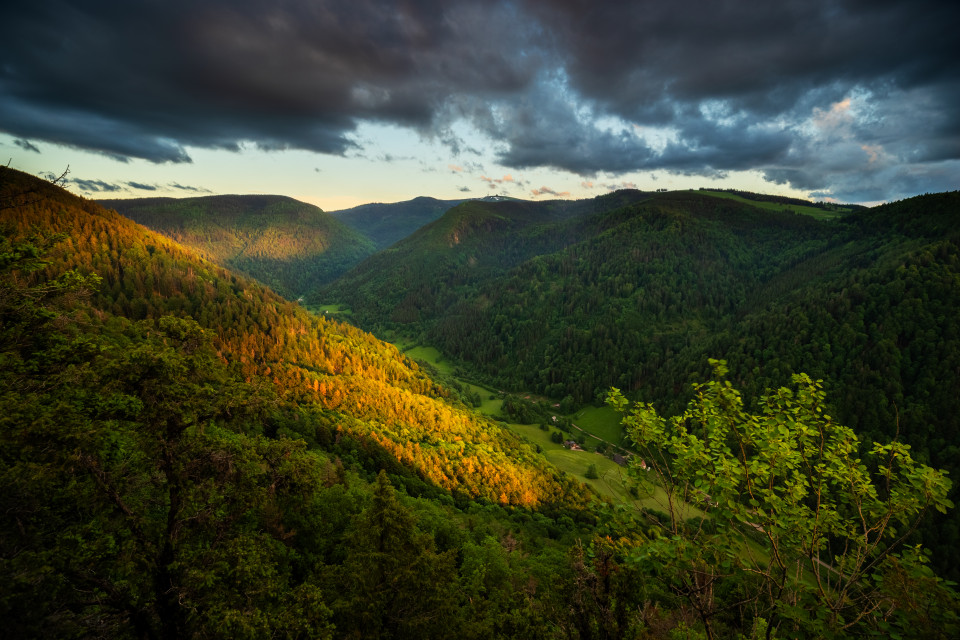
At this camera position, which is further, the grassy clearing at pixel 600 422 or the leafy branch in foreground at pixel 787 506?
the grassy clearing at pixel 600 422

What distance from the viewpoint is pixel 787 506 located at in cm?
1152

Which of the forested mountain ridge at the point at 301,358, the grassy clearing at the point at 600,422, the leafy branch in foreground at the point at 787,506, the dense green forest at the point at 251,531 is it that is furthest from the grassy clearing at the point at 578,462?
the leafy branch in foreground at the point at 787,506

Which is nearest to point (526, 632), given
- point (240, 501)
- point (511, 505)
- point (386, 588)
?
point (386, 588)

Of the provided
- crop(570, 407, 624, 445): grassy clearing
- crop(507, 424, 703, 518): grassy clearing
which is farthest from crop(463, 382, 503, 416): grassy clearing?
crop(570, 407, 624, 445): grassy clearing

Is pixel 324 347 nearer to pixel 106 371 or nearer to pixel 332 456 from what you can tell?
pixel 332 456

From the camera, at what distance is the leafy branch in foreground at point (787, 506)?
402 inches

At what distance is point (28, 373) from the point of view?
13.0 m

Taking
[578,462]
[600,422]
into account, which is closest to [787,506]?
[578,462]

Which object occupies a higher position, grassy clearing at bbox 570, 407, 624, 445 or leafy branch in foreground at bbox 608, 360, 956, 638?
leafy branch in foreground at bbox 608, 360, 956, 638

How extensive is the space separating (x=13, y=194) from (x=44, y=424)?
813 centimetres

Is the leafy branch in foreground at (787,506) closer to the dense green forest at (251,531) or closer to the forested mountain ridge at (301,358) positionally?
the dense green forest at (251,531)

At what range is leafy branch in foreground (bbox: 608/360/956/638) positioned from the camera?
10.2 m

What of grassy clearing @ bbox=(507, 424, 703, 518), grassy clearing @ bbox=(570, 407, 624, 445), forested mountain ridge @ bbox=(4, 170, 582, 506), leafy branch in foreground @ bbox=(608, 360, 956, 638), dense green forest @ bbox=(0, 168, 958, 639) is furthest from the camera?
grassy clearing @ bbox=(570, 407, 624, 445)

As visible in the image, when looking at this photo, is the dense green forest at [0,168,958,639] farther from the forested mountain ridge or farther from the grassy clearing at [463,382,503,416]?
the grassy clearing at [463,382,503,416]
